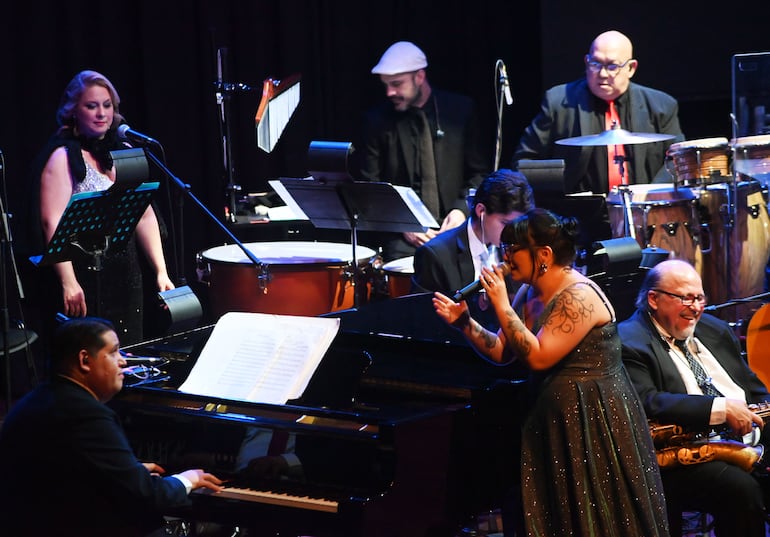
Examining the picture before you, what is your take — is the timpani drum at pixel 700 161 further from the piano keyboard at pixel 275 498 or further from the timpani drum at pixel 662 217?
the piano keyboard at pixel 275 498

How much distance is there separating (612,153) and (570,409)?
11.5 feet

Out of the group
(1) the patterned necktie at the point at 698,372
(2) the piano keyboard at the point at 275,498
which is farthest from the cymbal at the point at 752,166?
(2) the piano keyboard at the point at 275,498

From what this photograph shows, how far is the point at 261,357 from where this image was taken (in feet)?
12.0

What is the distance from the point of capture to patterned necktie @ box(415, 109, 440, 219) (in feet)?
23.0

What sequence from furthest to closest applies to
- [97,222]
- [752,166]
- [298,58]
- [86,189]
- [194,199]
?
[298,58] < [752,166] < [86,189] < [194,199] < [97,222]

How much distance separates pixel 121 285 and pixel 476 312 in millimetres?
1950

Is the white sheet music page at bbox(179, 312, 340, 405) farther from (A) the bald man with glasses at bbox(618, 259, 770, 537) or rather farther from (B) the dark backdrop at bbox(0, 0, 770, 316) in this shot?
(B) the dark backdrop at bbox(0, 0, 770, 316)

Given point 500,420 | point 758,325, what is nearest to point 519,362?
point 500,420

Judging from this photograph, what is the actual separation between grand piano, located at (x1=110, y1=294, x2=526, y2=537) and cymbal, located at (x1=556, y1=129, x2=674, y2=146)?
267 cm

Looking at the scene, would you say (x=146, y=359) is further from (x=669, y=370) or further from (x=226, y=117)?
(x=226, y=117)

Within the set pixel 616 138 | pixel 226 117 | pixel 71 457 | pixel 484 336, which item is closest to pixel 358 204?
pixel 226 117

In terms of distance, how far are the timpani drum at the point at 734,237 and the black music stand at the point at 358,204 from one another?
65.5 inches

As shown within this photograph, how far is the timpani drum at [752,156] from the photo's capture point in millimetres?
6180

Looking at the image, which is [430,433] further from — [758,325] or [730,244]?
[730,244]
